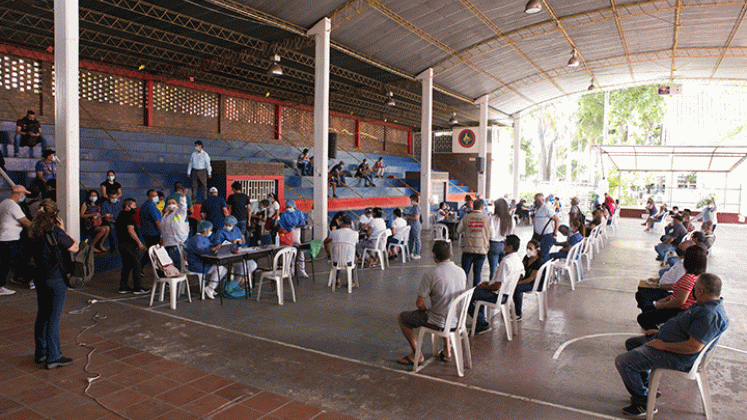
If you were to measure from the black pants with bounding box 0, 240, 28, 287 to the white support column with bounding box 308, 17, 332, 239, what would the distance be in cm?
650

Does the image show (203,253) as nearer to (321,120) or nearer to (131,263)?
(131,263)

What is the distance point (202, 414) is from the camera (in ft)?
11.8

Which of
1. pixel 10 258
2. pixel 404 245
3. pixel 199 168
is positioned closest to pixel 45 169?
pixel 199 168

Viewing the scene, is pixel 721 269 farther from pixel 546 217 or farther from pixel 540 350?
pixel 540 350

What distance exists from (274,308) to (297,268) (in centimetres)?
226

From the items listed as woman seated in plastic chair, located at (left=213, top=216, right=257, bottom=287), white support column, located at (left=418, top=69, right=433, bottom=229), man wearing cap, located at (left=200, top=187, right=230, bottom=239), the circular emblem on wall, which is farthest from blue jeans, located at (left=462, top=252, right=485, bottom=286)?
the circular emblem on wall

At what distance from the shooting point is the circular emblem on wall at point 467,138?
94.2 ft

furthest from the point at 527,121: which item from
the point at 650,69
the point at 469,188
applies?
the point at 650,69

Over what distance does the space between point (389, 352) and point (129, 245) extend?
450 cm

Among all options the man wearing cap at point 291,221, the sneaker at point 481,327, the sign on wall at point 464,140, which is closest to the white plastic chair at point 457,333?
the sneaker at point 481,327

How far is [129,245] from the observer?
7.19 metres

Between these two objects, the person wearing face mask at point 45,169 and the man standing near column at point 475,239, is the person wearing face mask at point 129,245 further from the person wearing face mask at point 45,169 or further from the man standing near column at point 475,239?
the man standing near column at point 475,239

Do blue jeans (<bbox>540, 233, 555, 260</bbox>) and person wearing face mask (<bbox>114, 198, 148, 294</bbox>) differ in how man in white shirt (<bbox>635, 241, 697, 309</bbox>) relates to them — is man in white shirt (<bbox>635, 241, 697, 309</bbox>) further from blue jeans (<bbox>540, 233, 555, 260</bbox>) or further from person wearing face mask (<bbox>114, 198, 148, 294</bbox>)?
person wearing face mask (<bbox>114, 198, 148, 294</bbox>)

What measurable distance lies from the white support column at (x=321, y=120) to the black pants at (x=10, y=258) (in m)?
6.50
